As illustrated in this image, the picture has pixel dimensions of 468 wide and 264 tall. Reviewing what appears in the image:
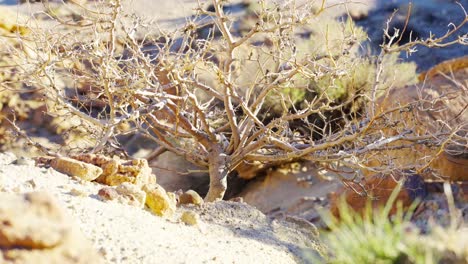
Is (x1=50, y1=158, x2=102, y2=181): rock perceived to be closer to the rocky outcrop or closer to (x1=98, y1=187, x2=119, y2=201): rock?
the rocky outcrop

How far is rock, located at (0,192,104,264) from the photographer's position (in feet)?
7.29

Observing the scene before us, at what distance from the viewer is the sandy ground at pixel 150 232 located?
3029 mm

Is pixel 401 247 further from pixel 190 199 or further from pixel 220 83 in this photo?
pixel 220 83

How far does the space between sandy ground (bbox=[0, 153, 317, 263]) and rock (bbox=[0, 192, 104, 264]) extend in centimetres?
51

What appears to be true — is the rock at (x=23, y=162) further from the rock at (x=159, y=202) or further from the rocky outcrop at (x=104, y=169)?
the rock at (x=159, y=202)

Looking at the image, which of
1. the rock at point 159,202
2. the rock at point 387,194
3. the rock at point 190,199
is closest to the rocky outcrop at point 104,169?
the rock at point 159,202

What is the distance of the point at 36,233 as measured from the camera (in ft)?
7.35

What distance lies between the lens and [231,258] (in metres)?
3.52

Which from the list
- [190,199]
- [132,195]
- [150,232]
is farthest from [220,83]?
[150,232]

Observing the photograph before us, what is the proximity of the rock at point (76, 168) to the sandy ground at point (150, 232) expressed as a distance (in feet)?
0.29

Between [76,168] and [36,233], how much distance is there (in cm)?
196

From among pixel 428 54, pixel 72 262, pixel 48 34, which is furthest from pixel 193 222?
pixel 428 54

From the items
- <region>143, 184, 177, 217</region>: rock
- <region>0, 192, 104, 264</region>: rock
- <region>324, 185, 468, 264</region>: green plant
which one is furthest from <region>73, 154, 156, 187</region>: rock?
<region>0, 192, 104, 264</region>: rock

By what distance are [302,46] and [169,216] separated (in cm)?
1026
